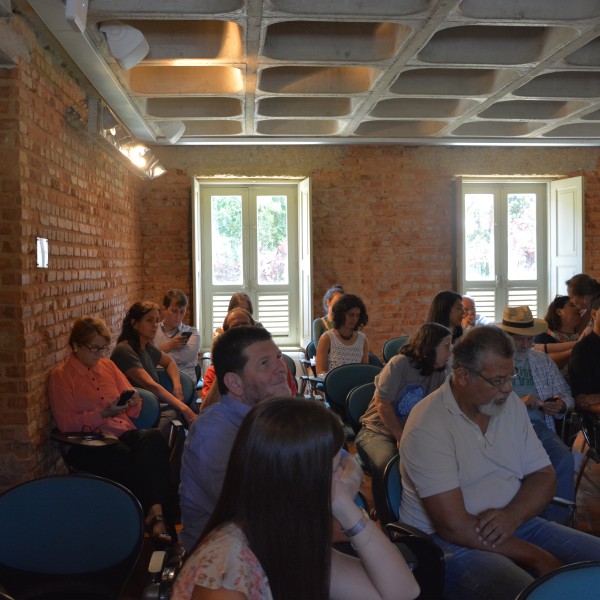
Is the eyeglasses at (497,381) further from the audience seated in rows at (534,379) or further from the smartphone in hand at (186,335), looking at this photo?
the smartphone in hand at (186,335)

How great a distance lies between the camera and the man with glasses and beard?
8.20 feet

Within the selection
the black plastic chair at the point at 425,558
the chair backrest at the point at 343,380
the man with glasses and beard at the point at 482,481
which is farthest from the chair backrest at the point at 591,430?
the black plastic chair at the point at 425,558

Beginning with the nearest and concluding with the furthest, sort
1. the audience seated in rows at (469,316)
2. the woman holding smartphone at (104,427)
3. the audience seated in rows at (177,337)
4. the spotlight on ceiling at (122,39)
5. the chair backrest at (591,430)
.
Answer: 1. the woman holding smartphone at (104,427)
2. the chair backrest at (591,430)
3. the spotlight on ceiling at (122,39)
4. the audience seated in rows at (177,337)
5. the audience seated in rows at (469,316)

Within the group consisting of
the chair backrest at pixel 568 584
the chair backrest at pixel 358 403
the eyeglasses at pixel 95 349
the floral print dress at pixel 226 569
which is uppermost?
the eyeglasses at pixel 95 349

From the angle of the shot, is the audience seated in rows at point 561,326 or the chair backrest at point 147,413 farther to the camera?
the audience seated in rows at point 561,326

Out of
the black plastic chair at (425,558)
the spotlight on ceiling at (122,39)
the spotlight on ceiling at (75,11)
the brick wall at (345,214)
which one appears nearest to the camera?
the black plastic chair at (425,558)

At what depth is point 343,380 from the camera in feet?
17.2

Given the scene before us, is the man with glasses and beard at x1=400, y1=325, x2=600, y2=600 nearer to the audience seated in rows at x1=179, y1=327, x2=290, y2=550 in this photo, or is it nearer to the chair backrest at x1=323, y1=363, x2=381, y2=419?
the audience seated in rows at x1=179, y1=327, x2=290, y2=550

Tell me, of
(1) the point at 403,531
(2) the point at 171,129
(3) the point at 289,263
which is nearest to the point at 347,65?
(2) the point at 171,129

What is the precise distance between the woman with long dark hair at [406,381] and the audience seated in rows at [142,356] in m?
1.80

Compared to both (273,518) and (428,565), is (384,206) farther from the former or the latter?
(273,518)

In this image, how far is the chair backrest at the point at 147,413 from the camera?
16.0ft

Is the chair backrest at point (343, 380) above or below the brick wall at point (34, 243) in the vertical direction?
below

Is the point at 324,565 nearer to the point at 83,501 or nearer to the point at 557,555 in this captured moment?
the point at 83,501
